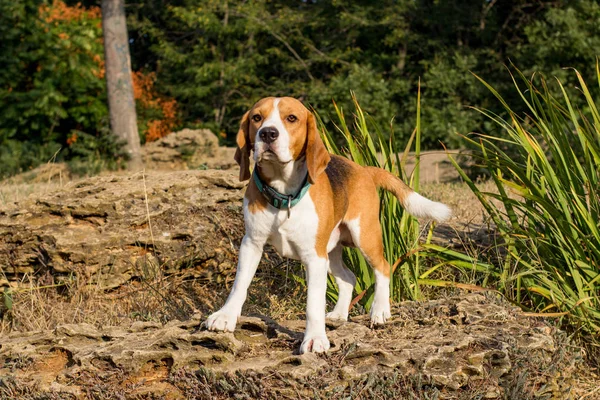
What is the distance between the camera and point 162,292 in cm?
567

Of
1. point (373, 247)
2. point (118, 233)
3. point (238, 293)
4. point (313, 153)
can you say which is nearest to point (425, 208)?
point (373, 247)

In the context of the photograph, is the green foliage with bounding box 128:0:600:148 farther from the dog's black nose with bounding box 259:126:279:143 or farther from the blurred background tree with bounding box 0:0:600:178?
the dog's black nose with bounding box 259:126:279:143

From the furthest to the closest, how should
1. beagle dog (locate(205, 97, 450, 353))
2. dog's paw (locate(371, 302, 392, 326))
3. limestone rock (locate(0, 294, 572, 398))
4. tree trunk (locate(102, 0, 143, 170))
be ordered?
tree trunk (locate(102, 0, 143, 170))
dog's paw (locate(371, 302, 392, 326))
beagle dog (locate(205, 97, 450, 353))
limestone rock (locate(0, 294, 572, 398))

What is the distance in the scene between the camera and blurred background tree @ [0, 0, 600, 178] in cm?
1549

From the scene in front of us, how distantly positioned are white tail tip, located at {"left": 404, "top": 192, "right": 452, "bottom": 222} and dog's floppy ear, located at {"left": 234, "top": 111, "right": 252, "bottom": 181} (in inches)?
46.3

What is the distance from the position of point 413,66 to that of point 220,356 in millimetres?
16147

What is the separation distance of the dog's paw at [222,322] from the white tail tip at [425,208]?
4.84 ft

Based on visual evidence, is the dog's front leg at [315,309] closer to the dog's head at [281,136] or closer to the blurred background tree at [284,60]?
the dog's head at [281,136]

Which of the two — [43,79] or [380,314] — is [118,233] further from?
[43,79]

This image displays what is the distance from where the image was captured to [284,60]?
19.5 metres

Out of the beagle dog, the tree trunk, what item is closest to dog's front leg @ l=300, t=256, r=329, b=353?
the beagle dog

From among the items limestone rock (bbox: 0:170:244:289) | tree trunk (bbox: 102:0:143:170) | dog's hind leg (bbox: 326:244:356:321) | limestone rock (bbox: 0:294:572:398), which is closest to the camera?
limestone rock (bbox: 0:294:572:398)

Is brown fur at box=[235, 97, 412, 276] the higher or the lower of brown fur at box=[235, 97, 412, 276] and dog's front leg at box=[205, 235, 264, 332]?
the higher

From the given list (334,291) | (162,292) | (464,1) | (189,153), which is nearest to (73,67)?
(189,153)
